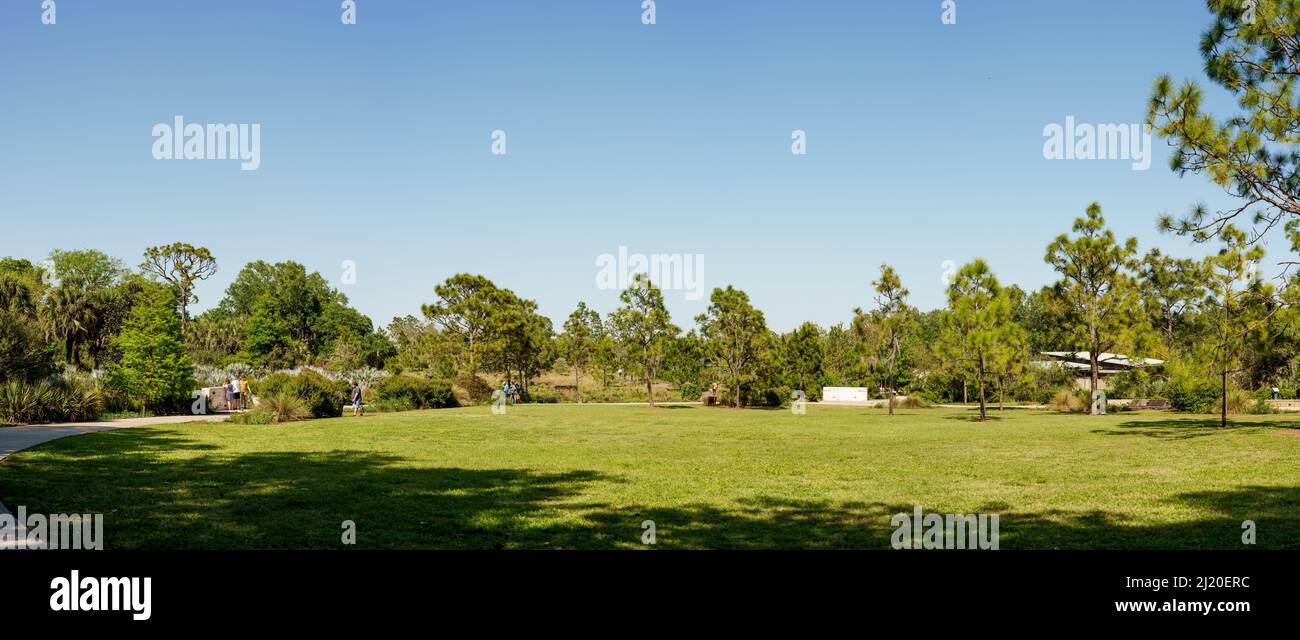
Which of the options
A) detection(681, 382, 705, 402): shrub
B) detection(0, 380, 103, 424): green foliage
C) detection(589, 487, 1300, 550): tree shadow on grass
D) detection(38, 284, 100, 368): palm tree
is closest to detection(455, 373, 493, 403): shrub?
detection(681, 382, 705, 402): shrub

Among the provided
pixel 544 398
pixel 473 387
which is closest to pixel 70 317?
pixel 473 387

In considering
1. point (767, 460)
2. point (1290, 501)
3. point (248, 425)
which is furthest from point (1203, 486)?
point (248, 425)

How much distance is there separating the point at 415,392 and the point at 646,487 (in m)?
27.8

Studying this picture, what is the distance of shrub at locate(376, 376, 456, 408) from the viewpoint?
120 feet

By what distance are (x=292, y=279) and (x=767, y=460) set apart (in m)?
91.8

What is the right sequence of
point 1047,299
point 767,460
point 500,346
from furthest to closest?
1. point 500,346
2. point 1047,299
3. point 767,460

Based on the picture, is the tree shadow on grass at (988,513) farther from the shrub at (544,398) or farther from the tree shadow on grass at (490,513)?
the shrub at (544,398)

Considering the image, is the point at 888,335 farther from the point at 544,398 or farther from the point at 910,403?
the point at 544,398

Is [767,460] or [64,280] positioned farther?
[64,280]

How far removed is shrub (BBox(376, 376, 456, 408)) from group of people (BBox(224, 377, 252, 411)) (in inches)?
228

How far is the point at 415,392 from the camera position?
3744 centimetres

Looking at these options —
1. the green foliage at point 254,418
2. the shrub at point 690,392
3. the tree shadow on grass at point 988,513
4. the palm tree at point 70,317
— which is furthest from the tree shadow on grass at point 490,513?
the palm tree at point 70,317
